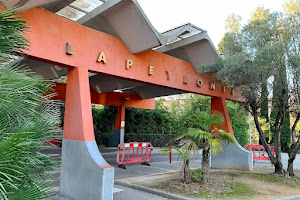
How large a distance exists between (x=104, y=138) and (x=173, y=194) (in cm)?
1495

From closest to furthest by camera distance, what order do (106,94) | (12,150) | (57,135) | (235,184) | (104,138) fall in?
(12,150) < (57,135) < (235,184) < (106,94) < (104,138)

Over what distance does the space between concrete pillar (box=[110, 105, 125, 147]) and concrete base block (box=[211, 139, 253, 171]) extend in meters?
9.44

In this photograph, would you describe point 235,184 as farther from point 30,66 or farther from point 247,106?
point 30,66

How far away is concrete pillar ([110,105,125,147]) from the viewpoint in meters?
20.0

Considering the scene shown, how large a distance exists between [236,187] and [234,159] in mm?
4071

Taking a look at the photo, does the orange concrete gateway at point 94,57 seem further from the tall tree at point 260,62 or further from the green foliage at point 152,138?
the green foliage at point 152,138

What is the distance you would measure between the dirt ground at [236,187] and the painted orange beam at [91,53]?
3.74m

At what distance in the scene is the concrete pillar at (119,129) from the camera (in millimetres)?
20031

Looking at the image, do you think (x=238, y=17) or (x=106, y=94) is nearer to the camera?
(x=238, y=17)

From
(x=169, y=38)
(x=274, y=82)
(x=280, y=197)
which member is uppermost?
(x=169, y=38)

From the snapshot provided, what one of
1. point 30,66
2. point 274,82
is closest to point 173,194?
point 274,82

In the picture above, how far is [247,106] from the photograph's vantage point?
35.1 ft

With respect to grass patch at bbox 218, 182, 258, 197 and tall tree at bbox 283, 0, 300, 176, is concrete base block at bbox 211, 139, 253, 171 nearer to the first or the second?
tall tree at bbox 283, 0, 300, 176

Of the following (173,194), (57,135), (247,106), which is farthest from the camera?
(247,106)
